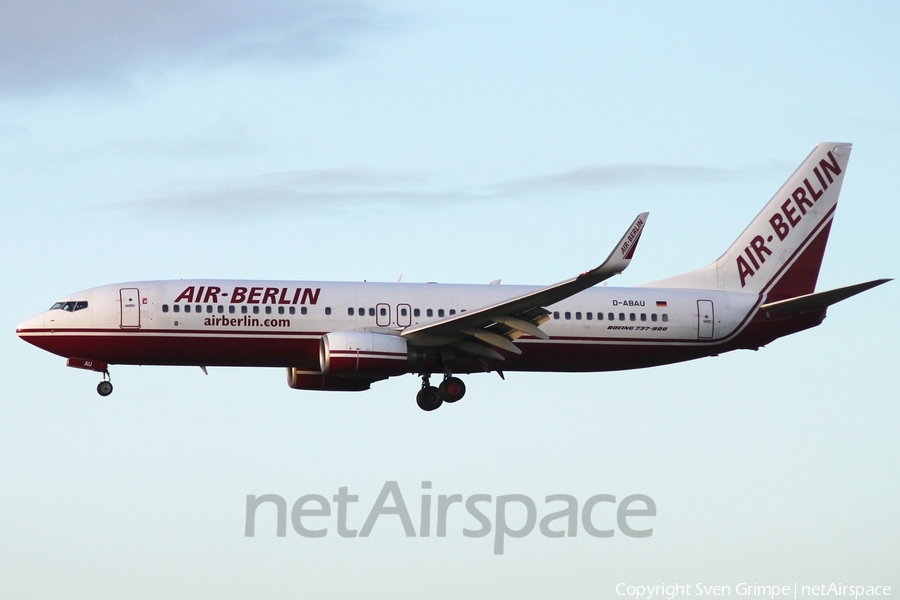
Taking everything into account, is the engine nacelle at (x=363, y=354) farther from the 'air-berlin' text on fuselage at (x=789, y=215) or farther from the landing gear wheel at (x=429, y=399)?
the 'air-berlin' text on fuselage at (x=789, y=215)

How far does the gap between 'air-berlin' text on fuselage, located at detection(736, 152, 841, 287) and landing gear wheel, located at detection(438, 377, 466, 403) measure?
12626 mm

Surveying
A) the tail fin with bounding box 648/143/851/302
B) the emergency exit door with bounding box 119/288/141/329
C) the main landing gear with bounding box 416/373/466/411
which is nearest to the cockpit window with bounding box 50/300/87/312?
the emergency exit door with bounding box 119/288/141/329

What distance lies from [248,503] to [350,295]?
12.5 metres

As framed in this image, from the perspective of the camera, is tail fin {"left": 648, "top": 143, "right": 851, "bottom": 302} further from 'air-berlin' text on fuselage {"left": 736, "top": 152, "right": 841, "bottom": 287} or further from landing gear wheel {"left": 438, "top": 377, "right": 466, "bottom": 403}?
landing gear wheel {"left": 438, "top": 377, "right": 466, "bottom": 403}

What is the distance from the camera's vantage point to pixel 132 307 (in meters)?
56.6

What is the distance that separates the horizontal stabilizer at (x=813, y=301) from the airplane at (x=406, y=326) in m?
0.07

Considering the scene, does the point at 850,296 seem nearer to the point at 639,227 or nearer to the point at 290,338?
the point at 639,227

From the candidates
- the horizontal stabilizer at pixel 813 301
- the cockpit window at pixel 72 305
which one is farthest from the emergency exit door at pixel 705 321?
the cockpit window at pixel 72 305

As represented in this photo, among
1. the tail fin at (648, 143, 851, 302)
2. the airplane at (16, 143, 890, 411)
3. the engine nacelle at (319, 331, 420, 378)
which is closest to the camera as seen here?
the engine nacelle at (319, 331, 420, 378)

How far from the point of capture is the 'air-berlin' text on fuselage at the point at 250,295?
57.0 meters

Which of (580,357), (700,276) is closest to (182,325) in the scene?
(580,357)

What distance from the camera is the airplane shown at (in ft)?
185

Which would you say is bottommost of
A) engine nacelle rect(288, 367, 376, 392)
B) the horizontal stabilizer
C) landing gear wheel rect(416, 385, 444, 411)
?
landing gear wheel rect(416, 385, 444, 411)

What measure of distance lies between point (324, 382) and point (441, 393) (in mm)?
4752
